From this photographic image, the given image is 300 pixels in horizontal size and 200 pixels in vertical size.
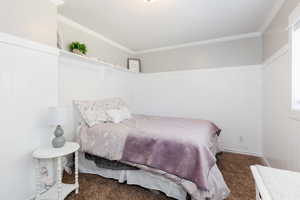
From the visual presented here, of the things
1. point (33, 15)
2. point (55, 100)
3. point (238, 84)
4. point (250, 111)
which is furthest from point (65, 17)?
point (250, 111)

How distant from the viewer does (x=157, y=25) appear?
268 centimetres

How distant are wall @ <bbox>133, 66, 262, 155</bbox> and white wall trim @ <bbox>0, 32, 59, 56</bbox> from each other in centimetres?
261

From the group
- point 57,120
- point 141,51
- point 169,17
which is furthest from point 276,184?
point 141,51

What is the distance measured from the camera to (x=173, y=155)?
63.9 inches

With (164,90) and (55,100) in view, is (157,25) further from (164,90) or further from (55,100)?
(55,100)

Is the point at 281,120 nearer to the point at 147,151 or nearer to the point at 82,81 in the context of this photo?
the point at 147,151

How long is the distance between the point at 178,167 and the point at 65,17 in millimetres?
2935

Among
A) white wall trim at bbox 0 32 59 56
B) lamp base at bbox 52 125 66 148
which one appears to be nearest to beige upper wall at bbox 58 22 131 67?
white wall trim at bbox 0 32 59 56

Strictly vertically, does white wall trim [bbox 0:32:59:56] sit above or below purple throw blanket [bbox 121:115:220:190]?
above

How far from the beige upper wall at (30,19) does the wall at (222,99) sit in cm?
263

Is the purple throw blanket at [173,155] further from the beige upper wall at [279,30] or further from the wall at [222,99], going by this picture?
the wall at [222,99]

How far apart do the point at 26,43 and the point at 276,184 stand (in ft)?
8.12

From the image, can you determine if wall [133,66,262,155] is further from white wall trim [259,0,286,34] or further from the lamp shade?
the lamp shade

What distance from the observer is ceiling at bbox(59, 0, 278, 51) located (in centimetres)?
205
